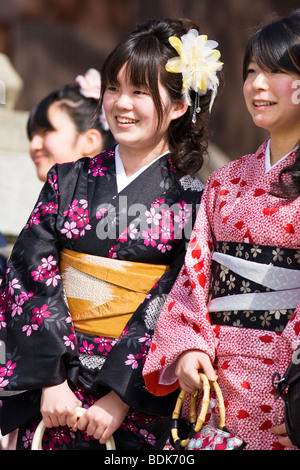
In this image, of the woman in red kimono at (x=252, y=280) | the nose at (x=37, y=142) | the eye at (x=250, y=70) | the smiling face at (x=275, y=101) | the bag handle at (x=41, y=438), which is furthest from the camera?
the nose at (x=37, y=142)

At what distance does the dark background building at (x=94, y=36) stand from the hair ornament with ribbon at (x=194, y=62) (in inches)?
89.5

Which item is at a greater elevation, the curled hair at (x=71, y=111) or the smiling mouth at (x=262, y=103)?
the curled hair at (x=71, y=111)

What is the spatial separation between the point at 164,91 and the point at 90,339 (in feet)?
3.02

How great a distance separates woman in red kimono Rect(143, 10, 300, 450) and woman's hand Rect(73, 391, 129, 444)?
17cm

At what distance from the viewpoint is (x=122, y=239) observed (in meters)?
2.58

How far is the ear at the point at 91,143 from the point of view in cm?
399

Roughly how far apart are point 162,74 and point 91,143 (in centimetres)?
139

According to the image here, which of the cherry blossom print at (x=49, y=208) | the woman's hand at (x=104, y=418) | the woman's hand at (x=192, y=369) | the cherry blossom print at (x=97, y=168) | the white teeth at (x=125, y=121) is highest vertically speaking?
the white teeth at (x=125, y=121)

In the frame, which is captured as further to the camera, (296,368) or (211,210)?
(211,210)

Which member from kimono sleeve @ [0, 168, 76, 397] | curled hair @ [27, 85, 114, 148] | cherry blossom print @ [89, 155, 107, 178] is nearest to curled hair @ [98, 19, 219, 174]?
cherry blossom print @ [89, 155, 107, 178]

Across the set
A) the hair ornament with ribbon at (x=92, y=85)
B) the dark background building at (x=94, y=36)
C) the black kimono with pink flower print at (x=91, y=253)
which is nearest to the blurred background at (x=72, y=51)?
the dark background building at (x=94, y=36)

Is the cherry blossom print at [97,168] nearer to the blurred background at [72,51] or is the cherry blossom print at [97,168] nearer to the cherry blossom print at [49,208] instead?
the cherry blossom print at [49,208]
